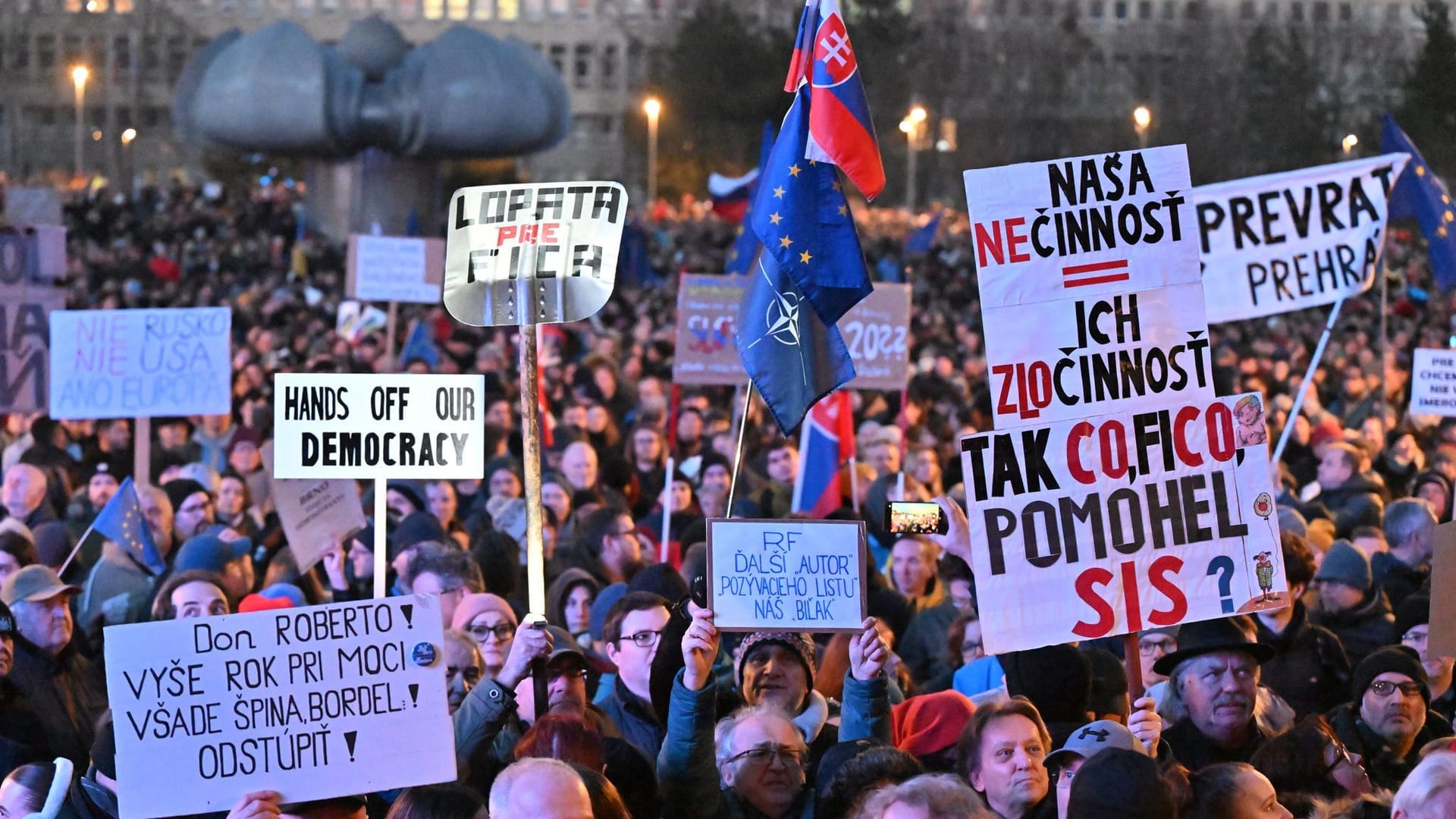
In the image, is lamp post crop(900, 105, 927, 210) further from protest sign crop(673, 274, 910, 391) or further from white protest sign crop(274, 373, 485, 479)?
white protest sign crop(274, 373, 485, 479)

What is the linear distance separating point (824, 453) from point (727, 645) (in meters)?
3.96

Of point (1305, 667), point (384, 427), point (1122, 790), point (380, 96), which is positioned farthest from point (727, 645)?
point (380, 96)

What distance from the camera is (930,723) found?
6.16 m

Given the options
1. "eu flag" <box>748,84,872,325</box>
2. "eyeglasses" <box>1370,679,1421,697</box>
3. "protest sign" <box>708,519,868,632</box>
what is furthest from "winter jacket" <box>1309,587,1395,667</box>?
"protest sign" <box>708,519,868,632</box>

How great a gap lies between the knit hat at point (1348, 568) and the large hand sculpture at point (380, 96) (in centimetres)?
4164

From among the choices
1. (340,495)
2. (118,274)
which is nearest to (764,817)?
(340,495)

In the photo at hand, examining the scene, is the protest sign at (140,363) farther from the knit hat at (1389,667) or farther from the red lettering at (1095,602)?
the knit hat at (1389,667)

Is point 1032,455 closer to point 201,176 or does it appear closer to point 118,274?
point 118,274

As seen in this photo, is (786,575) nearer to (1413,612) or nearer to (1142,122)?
(1413,612)

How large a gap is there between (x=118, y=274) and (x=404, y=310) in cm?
743

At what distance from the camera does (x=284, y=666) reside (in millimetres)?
5121

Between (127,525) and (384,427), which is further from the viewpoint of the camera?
(127,525)

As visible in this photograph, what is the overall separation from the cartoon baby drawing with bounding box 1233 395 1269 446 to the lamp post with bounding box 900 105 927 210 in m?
54.3

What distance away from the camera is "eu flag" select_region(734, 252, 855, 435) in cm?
691
